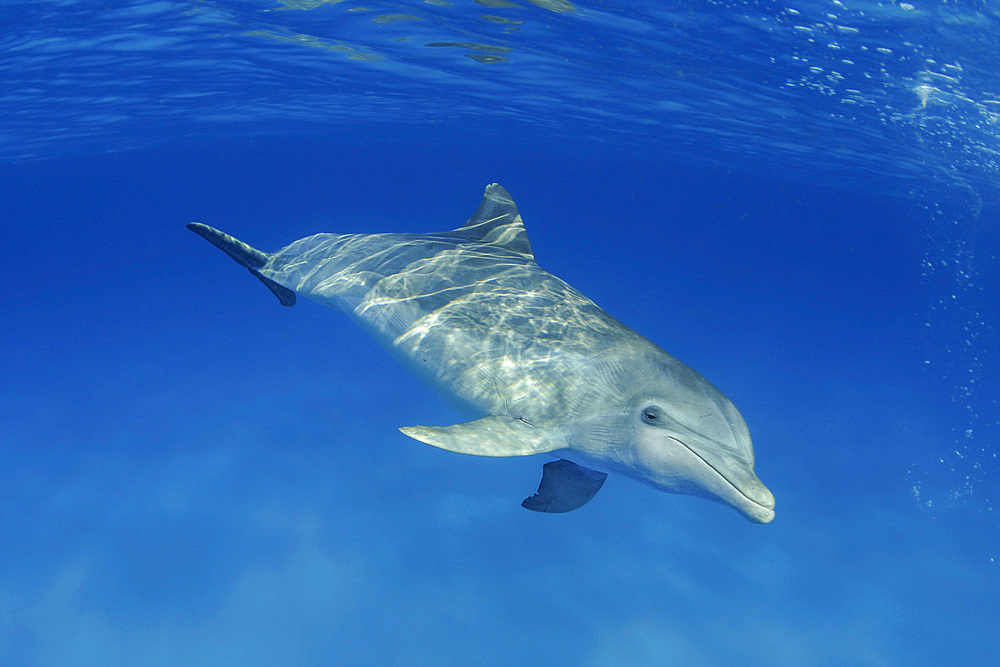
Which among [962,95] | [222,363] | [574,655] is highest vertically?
[962,95]

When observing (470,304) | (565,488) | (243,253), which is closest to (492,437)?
(565,488)

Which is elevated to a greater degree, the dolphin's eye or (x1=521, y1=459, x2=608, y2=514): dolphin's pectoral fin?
the dolphin's eye

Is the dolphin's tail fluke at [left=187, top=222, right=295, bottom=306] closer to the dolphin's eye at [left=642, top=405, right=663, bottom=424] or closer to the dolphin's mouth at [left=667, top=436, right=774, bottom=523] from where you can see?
the dolphin's eye at [left=642, top=405, right=663, bottom=424]

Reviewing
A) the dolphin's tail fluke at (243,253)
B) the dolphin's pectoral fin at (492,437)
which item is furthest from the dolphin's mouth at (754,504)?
the dolphin's tail fluke at (243,253)

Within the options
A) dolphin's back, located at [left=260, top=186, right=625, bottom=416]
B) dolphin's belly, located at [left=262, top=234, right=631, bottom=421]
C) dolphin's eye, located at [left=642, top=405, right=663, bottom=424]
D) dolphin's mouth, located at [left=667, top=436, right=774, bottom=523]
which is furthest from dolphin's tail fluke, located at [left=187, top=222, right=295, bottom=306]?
dolphin's mouth, located at [left=667, top=436, right=774, bottom=523]

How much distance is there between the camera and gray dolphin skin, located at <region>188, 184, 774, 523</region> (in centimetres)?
406

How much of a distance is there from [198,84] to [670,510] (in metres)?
18.1

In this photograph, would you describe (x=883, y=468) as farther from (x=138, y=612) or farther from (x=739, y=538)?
(x=138, y=612)

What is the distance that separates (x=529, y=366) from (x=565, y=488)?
1310mm

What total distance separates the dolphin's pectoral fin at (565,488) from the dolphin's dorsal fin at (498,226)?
2476 millimetres

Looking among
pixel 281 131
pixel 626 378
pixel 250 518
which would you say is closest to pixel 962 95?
pixel 626 378

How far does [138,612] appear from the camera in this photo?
860cm

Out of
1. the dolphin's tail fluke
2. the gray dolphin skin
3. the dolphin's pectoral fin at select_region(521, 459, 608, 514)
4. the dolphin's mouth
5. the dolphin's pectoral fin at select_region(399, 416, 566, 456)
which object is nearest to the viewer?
the dolphin's mouth

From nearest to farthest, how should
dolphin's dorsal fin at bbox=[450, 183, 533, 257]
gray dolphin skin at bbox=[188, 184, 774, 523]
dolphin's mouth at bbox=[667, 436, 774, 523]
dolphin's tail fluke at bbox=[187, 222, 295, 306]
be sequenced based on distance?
dolphin's mouth at bbox=[667, 436, 774, 523] → gray dolphin skin at bbox=[188, 184, 774, 523] → dolphin's dorsal fin at bbox=[450, 183, 533, 257] → dolphin's tail fluke at bbox=[187, 222, 295, 306]
